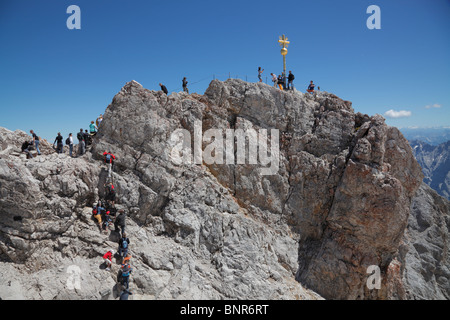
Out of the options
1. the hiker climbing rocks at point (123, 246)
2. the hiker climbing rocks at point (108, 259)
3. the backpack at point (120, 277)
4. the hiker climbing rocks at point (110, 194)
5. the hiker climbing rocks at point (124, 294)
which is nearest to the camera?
the hiker climbing rocks at point (124, 294)

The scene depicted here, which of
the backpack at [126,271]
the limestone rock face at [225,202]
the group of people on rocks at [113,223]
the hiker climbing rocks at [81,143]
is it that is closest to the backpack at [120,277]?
the group of people on rocks at [113,223]

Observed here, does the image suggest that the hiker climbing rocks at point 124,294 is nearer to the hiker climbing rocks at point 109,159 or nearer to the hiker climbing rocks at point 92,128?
the hiker climbing rocks at point 109,159

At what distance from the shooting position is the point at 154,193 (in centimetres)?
2361

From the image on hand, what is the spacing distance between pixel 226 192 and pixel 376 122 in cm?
1838

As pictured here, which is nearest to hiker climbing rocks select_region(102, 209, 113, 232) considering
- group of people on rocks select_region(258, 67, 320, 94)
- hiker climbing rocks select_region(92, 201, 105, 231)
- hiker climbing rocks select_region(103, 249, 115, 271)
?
hiker climbing rocks select_region(92, 201, 105, 231)

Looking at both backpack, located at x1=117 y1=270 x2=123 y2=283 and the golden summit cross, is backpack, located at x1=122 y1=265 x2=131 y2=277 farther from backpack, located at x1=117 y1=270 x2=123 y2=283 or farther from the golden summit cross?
the golden summit cross

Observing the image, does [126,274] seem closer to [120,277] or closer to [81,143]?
[120,277]

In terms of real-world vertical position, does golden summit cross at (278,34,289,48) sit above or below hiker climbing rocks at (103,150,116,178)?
above

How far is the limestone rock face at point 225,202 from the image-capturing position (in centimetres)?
1848

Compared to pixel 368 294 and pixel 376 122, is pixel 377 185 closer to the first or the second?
pixel 376 122

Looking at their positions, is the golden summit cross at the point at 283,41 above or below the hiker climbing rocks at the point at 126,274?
above

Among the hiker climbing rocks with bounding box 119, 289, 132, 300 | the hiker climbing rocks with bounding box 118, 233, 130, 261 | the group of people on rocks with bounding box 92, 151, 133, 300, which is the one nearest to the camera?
the hiker climbing rocks with bounding box 119, 289, 132, 300

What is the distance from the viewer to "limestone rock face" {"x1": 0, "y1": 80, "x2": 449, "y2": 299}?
60.6 ft
